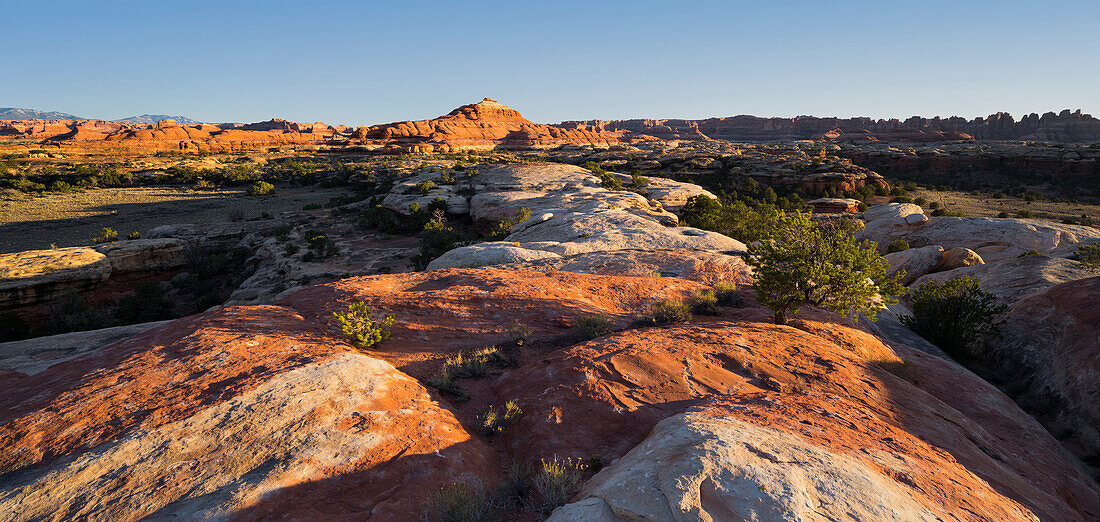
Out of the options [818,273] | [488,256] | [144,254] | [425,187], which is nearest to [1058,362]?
[818,273]

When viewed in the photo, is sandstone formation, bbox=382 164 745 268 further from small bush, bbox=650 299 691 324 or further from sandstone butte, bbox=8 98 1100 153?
sandstone butte, bbox=8 98 1100 153

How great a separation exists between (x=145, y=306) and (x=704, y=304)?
63.0 ft

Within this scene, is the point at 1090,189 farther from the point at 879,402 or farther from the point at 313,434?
the point at 313,434

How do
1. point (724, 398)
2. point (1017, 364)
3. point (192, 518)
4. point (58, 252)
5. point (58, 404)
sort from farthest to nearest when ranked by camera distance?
point (58, 252)
point (1017, 364)
point (724, 398)
point (58, 404)
point (192, 518)

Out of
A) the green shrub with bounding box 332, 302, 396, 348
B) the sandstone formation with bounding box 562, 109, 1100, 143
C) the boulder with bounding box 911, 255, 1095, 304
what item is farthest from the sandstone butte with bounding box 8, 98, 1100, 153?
the boulder with bounding box 911, 255, 1095, 304

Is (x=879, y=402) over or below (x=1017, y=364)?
over

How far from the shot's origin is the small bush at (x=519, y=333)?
7.67 meters

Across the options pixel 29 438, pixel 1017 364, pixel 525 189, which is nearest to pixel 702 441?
pixel 29 438

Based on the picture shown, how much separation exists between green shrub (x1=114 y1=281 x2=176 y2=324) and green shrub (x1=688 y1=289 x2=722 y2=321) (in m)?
18.3

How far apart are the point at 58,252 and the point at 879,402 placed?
82.3ft

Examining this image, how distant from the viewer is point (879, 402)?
557cm

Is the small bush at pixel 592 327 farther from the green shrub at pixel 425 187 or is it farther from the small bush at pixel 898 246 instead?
the green shrub at pixel 425 187

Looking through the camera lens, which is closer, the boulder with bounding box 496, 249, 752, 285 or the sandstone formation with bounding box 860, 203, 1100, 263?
the boulder with bounding box 496, 249, 752, 285

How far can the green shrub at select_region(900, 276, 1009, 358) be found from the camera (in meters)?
9.95
